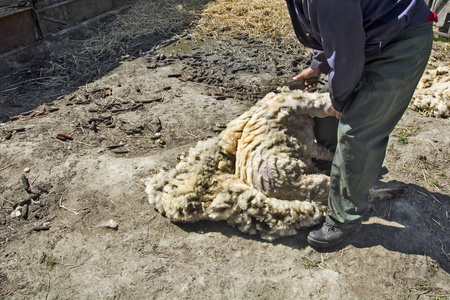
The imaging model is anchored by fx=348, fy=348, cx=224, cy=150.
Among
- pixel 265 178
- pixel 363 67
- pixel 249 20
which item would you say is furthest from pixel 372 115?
pixel 249 20

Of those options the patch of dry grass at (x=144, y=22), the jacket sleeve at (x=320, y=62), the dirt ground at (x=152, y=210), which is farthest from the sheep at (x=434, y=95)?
the patch of dry grass at (x=144, y=22)

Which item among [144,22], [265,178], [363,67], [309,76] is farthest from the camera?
[144,22]

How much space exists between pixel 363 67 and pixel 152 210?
247 centimetres

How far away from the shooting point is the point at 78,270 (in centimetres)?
308

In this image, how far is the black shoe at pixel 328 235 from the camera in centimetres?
314

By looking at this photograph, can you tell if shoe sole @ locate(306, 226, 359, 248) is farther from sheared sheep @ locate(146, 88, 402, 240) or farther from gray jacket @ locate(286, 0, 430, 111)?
gray jacket @ locate(286, 0, 430, 111)

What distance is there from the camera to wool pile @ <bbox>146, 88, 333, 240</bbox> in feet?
10.9

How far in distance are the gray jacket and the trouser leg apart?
Result: 0.31 feet

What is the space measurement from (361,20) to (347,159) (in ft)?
3.51

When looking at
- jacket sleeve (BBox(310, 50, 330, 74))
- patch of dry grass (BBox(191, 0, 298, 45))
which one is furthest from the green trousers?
patch of dry grass (BBox(191, 0, 298, 45))

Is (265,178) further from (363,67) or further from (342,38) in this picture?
(342,38)

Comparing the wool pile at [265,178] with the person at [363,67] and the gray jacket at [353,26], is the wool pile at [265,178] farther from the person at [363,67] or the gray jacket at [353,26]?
the gray jacket at [353,26]

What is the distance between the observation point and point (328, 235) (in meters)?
3.15

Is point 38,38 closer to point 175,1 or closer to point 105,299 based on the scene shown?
point 175,1
